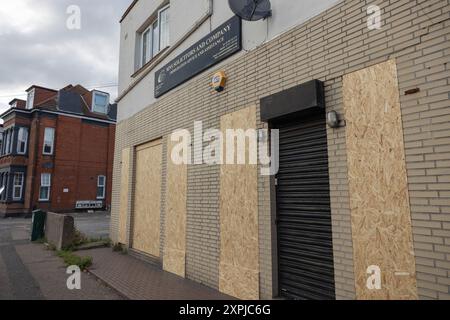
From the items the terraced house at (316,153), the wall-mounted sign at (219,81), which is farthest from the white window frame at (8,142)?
the wall-mounted sign at (219,81)

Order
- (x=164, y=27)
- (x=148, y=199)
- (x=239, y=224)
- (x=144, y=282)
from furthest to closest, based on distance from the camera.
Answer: (x=164, y=27)
(x=148, y=199)
(x=144, y=282)
(x=239, y=224)

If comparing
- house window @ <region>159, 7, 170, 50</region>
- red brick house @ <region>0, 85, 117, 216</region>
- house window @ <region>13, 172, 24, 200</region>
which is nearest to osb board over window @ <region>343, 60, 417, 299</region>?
house window @ <region>159, 7, 170, 50</region>

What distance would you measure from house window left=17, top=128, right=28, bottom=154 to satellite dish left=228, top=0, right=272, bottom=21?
946 inches

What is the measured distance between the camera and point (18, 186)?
2309 cm

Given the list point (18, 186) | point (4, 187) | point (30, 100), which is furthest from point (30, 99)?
point (4, 187)

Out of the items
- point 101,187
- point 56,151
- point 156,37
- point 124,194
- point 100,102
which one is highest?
point 100,102

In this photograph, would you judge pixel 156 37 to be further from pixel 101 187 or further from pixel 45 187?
pixel 101 187

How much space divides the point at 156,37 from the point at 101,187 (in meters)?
20.2

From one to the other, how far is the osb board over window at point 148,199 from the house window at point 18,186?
18465 mm

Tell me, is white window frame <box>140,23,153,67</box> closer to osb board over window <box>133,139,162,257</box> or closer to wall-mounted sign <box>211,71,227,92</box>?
osb board over window <box>133,139,162,257</box>

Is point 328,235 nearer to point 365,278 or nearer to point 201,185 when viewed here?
point 365,278

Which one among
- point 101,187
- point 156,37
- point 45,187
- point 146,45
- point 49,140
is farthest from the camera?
point 101,187
